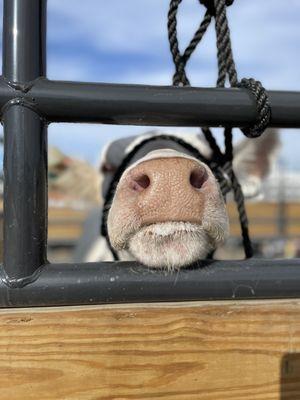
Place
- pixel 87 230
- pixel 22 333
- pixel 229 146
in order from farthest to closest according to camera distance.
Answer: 1. pixel 87 230
2. pixel 229 146
3. pixel 22 333

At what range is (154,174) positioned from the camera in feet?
3.33

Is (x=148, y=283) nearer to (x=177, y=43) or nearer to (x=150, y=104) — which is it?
(x=150, y=104)

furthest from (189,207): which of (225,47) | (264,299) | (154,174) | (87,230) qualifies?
(87,230)

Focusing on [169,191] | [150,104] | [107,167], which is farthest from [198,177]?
[107,167]

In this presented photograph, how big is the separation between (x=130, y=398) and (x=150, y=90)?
49cm

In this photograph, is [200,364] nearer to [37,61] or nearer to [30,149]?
[30,149]

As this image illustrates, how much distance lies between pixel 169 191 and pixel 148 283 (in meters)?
0.17

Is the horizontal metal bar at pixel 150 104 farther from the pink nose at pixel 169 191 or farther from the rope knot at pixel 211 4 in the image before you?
the rope knot at pixel 211 4

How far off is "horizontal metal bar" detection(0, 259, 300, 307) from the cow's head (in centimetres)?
5

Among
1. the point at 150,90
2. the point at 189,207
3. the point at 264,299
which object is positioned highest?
the point at 150,90

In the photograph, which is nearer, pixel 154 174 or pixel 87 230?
pixel 154 174

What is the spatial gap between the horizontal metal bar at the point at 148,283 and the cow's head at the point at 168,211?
5 centimetres

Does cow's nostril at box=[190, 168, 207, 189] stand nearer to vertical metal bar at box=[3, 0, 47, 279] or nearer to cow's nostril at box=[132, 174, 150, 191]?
cow's nostril at box=[132, 174, 150, 191]

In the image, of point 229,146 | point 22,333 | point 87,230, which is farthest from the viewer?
point 87,230
